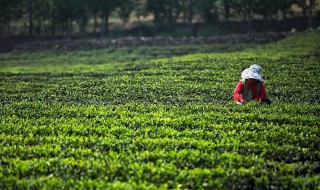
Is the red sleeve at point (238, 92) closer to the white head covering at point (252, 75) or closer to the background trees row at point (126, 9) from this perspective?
the white head covering at point (252, 75)

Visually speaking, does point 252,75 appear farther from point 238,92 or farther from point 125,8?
point 125,8

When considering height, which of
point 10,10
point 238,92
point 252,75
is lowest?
point 238,92

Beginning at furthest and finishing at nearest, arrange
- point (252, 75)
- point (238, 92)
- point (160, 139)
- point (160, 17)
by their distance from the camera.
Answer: point (160, 17) < point (238, 92) < point (252, 75) < point (160, 139)

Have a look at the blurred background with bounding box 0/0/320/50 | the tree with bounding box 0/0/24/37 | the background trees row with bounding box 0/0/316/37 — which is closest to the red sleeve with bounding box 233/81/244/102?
the background trees row with bounding box 0/0/316/37

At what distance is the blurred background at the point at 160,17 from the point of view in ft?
229

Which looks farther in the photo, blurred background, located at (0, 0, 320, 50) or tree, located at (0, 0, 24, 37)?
tree, located at (0, 0, 24, 37)

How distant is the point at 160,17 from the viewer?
3260 inches

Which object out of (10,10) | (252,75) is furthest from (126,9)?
(252,75)

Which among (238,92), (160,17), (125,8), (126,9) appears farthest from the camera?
(160,17)

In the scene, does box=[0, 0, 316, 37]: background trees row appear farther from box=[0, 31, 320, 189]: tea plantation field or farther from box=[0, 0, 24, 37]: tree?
box=[0, 31, 320, 189]: tea plantation field

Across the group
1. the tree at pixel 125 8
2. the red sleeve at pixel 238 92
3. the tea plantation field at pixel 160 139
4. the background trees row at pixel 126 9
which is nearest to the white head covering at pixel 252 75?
the red sleeve at pixel 238 92

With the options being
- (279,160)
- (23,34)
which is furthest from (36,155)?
(23,34)

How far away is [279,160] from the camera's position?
10.8 meters

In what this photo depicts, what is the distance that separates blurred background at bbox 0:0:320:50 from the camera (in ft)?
229
